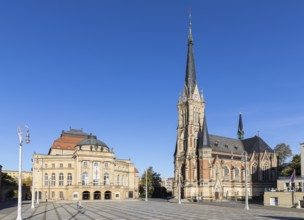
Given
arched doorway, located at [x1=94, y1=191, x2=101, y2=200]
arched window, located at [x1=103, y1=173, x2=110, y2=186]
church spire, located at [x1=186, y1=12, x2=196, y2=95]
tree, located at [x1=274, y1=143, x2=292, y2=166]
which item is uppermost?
church spire, located at [x1=186, y1=12, x2=196, y2=95]

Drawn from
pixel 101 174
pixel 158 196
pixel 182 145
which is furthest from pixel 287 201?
pixel 158 196

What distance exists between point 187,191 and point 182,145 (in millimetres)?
15852

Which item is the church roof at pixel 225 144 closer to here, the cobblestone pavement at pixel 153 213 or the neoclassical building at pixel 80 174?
the neoclassical building at pixel 80 174

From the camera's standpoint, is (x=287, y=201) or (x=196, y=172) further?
(x=196, y=172)

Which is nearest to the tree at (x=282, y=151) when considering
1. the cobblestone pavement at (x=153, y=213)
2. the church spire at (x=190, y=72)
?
the church spire at (x=190, y=72)

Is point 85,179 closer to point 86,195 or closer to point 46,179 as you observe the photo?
point 86,195

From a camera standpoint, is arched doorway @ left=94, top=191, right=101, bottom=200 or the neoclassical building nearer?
the neoclassical building

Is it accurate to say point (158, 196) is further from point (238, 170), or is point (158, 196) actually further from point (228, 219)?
point (228, 219)

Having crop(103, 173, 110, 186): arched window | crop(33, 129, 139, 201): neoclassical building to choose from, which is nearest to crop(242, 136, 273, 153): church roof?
crop(33, 129, 139, 201): neoclassical building

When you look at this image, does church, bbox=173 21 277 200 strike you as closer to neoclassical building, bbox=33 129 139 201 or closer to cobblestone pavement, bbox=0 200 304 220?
neoclassical building, bbox=33 129 139 201

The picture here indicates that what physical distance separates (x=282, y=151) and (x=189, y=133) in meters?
45.9

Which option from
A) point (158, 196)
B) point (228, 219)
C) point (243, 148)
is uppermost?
point (243, 148)

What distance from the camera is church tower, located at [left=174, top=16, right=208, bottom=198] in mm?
106062

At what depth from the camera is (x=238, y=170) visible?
117375 millimetres
